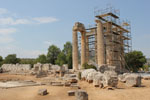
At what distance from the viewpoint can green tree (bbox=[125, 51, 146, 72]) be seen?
130ft

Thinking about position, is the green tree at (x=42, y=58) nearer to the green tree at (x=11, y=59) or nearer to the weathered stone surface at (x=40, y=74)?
the green tree at (x=11, y=59)

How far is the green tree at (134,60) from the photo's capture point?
130 feet

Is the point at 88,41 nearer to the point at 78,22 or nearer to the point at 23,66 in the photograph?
the point at 78,22

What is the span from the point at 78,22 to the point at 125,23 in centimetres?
1288

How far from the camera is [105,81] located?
41.8 ft

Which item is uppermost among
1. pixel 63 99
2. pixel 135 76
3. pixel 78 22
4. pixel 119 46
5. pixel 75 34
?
pixel 78 22

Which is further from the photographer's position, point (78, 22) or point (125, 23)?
point (125, 23)

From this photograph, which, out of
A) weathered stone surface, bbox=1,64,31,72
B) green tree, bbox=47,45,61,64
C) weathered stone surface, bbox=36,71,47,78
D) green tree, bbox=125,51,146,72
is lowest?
weathered stone surface, bbox=36,71,47,78

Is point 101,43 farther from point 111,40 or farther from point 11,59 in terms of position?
point 11,59

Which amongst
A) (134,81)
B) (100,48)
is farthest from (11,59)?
(134,81)

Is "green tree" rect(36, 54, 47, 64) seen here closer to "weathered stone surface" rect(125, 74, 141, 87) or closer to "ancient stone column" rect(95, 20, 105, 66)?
"ancient stone column" rect(95, 20, 105, 66)

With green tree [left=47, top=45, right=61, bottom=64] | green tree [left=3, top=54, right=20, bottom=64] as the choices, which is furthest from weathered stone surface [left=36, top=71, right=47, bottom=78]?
green tree [left=3, top=54, right=20, bottom=64]

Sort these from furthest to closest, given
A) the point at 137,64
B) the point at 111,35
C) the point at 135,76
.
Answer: the point at 137,64
the point at 111,35
the point at 135,76

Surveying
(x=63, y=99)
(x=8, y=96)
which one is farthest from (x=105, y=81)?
(x=8, y=96)
